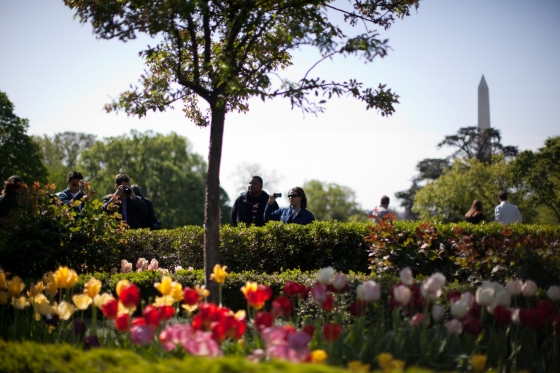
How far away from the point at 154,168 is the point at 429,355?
45437 mm

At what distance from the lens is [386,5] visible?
7000 millimetres

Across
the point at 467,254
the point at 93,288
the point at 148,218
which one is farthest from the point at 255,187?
the point at 93,288

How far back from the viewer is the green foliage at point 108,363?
2514mm

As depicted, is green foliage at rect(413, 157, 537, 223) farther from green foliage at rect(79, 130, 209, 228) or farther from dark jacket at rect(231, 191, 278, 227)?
dark jacket at rect(231, 191, 278, 227)

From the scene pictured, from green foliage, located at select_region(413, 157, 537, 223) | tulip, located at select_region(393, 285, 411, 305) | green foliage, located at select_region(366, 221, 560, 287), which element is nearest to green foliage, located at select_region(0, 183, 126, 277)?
green foliage, located at select_region(366, 221, 560, 287)

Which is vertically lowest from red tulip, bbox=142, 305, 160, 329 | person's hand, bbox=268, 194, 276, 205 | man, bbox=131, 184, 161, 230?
red tulip, bbox=142, 305, 160, 329

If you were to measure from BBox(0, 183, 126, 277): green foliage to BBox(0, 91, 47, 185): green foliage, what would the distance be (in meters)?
24.7

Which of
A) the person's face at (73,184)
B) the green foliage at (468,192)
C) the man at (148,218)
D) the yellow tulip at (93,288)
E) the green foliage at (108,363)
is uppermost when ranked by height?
the green foliage at (468,192)

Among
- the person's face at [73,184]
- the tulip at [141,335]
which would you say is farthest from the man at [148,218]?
the tulip at [141,335]

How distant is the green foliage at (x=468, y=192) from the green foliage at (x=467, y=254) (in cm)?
3478

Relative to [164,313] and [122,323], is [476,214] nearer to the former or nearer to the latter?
[164,313]

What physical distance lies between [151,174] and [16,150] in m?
16.4

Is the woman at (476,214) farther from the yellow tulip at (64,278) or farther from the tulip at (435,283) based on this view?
the yellow tulip at (64,278)

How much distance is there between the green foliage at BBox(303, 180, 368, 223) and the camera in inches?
3159
